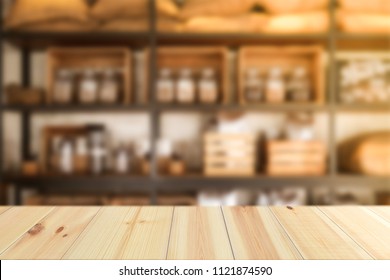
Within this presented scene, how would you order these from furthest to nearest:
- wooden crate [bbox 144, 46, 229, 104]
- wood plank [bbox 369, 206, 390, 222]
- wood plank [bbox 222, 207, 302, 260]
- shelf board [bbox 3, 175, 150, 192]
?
wooden crate [bbox 144, 46, 229, 104] → shelf board [bbox 3, 175, 150, 192] → wood plank [bbox 369, 206, 390, 222] → wood plank [bbox 222, 207, 302, 260]

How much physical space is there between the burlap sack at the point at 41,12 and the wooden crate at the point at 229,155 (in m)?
1.11

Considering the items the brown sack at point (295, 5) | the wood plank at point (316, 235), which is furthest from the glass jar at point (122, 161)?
the wood plank at point (316, 235)

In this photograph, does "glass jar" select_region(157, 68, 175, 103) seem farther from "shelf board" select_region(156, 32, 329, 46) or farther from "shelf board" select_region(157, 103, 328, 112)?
"shelf board" select_region(156, 32, 329, 46)

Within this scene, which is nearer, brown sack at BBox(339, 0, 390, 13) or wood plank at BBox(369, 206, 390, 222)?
wood plank at BBox(369, 206, 390, 222)

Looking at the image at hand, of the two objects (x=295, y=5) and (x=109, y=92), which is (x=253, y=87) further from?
(x=109, y=92)

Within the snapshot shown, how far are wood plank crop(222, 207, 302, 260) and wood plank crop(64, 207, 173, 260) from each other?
0.44ft

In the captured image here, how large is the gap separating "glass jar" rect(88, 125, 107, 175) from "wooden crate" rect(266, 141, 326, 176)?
105 cm

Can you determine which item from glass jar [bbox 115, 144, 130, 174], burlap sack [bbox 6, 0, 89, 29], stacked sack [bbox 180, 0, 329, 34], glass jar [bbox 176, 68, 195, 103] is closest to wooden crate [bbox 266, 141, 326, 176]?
glass jar [bbox 176, 68, 195, 103]

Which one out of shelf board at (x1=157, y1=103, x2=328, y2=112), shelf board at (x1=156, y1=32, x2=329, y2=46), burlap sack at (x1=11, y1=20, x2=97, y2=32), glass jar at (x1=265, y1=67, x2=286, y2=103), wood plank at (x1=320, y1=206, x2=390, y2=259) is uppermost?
burlap sack at (x1=11, y1=20, x2=97, y2=32)

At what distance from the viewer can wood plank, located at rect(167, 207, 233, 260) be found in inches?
29.7

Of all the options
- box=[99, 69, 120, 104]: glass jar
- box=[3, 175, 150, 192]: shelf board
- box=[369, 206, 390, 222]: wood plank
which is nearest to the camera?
box=[369, 206, 390, 222]: wood plank

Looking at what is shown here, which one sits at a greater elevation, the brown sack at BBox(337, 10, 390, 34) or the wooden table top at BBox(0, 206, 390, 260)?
the brown sack at BBox(337, 10, 390, 34)
